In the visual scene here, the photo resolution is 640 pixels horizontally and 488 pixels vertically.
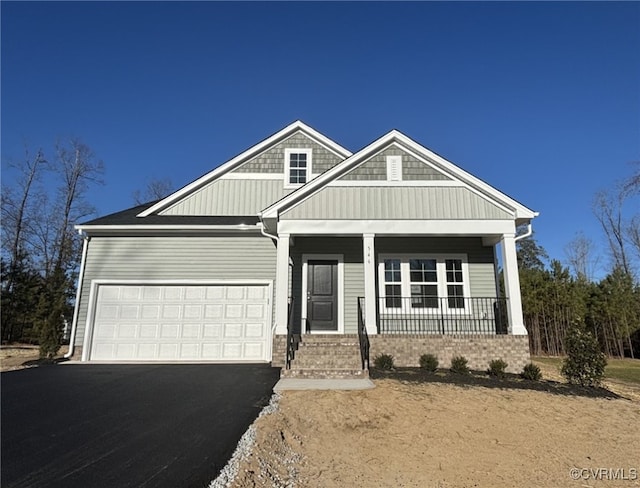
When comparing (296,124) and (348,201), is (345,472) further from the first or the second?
(296,124)

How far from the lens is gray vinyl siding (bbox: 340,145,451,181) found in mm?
9594

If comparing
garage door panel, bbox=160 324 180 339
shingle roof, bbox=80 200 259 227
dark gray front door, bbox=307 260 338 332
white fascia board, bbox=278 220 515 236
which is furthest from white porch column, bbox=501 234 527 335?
garage door panel, bbox=160 324 180 339

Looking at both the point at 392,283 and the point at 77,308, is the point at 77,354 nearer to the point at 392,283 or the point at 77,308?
the point at 77,308

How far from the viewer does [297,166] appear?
12.7 metres

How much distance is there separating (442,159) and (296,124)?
557 centimetres

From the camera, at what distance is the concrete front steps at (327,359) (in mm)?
7273

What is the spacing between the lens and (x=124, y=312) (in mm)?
9922

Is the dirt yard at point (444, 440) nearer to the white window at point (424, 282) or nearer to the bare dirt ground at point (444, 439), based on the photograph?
the bare dirt ground at point (444, 439)

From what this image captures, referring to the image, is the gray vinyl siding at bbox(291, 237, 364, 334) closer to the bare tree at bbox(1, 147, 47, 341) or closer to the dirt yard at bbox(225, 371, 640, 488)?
the dirt yard at bbox(225, 371, 640, 488)

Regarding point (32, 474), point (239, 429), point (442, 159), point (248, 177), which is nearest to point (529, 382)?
point (442, 159)

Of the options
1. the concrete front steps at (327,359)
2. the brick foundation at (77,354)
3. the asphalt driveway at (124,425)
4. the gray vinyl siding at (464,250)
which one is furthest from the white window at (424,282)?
the brick foundation at (77,354)

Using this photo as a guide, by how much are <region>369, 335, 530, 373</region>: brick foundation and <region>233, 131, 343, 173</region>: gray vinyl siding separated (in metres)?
6.68

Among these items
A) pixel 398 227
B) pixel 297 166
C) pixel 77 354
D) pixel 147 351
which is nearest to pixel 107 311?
pixel 77 354

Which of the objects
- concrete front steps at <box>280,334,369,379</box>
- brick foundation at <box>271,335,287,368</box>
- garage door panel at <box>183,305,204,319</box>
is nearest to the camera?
concrete front steps at <box>280,334,369,379</box>
